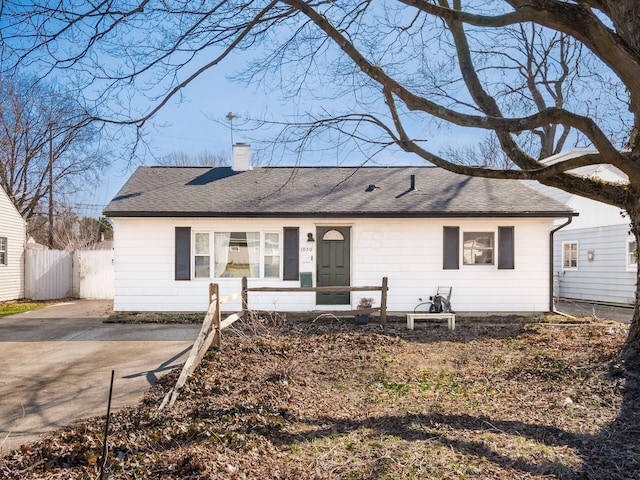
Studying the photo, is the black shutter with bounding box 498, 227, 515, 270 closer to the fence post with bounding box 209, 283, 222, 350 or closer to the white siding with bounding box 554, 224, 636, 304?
the white siding with bounding box 554, 224, 636, 304

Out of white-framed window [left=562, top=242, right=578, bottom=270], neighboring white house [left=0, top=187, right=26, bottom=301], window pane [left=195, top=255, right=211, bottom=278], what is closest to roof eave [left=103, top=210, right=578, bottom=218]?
window pane [left=195, top=255, right=211, bottom=278]

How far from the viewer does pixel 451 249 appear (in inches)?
449

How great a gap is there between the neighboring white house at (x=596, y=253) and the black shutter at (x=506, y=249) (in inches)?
175

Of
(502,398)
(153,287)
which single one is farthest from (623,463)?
(153,287)

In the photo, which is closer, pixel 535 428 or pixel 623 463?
pixel 623 463

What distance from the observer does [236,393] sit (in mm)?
4910

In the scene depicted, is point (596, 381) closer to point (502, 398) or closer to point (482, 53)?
point (502, 398)

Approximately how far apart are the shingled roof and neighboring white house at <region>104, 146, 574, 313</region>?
7cm

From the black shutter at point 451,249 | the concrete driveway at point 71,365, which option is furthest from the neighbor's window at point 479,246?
the concrete driveway at point 71,365

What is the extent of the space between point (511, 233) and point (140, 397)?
969 cm

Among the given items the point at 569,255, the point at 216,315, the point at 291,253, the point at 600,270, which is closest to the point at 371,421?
the point at 216,315

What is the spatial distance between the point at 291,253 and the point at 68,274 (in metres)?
10.8

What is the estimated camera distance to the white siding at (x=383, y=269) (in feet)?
37.3

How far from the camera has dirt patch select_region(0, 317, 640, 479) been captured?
3.27m
